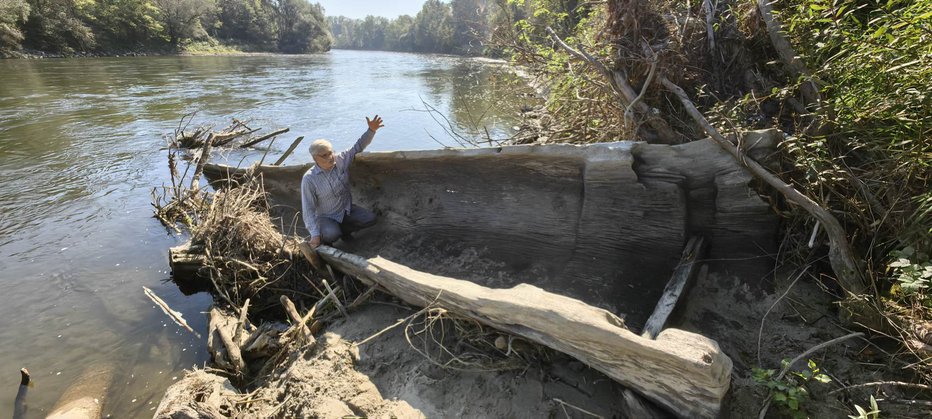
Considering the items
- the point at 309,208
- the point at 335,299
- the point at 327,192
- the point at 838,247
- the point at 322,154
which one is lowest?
the point at 335,299

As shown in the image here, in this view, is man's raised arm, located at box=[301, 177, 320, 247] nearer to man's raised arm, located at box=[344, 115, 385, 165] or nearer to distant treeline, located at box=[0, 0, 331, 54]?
man's raised arm, located at box=[344, 115, 385, 165]

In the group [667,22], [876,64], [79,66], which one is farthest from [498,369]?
[79,66]

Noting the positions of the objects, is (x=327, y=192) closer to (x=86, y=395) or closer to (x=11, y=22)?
(x=86, y=395)

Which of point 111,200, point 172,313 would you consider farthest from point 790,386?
point 111,200

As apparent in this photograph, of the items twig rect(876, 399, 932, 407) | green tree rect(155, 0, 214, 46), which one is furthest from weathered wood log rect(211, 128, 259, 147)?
green tree rect(155, 0, 214, 46)

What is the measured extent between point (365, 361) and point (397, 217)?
157 cm

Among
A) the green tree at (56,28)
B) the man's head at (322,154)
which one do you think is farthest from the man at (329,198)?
the green tree at (56,28)

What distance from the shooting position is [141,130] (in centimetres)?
995

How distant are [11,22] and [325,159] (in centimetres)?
3120

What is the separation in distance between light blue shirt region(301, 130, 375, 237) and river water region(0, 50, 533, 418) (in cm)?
128

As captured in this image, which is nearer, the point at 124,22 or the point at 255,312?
the point at 255,312

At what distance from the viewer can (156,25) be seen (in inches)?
1324

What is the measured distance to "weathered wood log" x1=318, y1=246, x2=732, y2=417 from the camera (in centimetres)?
163

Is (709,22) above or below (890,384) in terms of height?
above
